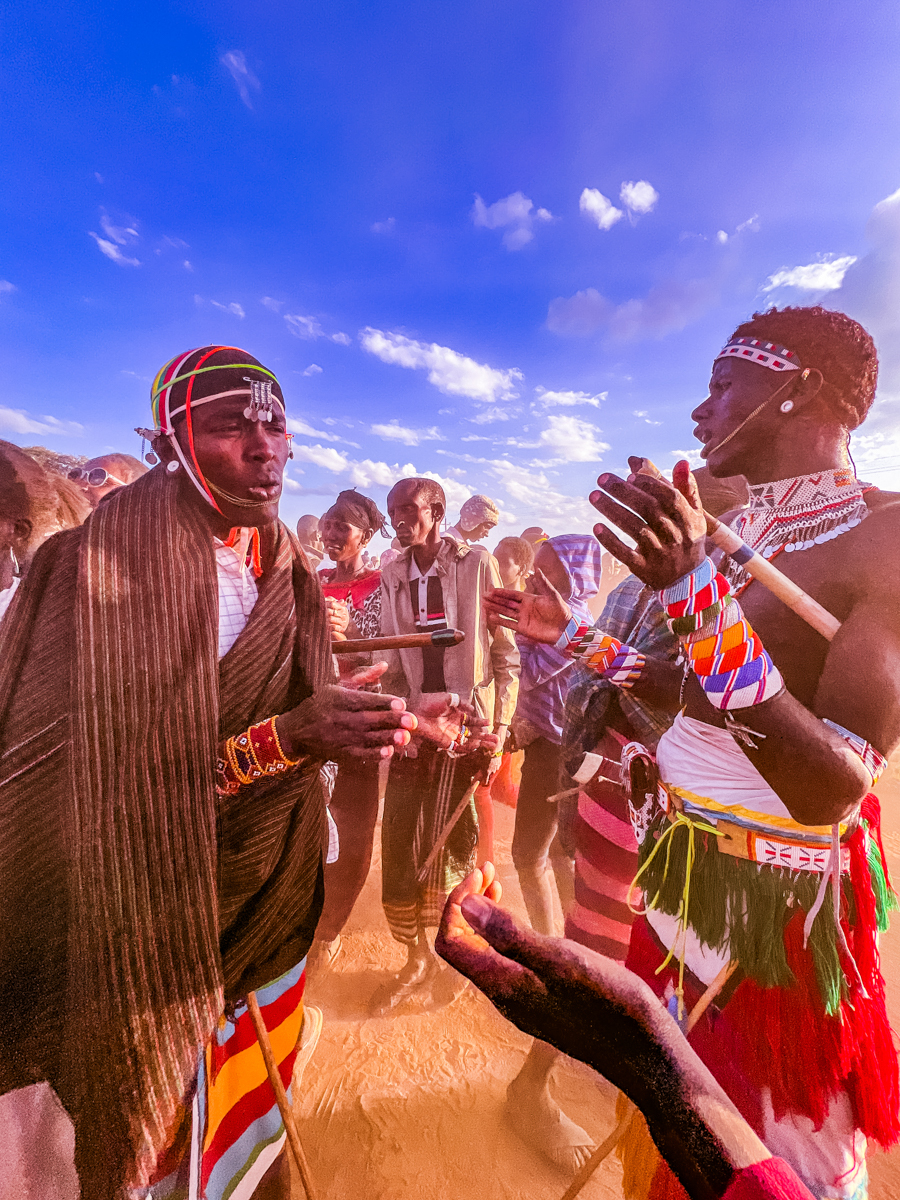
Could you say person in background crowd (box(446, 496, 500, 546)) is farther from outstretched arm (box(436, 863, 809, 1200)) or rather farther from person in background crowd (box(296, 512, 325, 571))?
outstretched arm (box(436, 863, 809, 1200))

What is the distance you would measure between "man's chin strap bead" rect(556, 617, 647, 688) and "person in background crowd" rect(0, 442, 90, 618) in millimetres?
1976

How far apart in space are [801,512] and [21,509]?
270 centimetres

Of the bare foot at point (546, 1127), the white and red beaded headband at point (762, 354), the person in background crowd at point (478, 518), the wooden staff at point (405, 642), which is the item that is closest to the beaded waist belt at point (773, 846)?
the wooden staff at point (405, 642)

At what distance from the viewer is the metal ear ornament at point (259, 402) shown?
154 centimetres

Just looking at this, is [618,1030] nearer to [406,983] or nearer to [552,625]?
[552,625]

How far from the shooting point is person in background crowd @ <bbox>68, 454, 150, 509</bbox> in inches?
123

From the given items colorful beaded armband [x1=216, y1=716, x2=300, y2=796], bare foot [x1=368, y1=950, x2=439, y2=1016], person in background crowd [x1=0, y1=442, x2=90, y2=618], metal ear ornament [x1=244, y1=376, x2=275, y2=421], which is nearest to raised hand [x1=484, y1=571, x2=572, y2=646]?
colorful beaded armband [x1=216, y1=716, x2=300, y2=796]

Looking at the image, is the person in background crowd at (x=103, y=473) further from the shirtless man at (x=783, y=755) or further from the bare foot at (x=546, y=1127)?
the bare foot at (x=546, y=1127)

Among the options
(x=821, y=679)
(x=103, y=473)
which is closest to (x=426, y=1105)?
(x=821, y=679)

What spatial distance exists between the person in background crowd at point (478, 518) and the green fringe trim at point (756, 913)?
21.2 ft

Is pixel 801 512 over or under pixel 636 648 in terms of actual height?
over

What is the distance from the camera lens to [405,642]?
172 cm

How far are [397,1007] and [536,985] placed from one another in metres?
3.39

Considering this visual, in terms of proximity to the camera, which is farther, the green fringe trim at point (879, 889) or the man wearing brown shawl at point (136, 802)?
the green fringe trim at point (879, 889)
